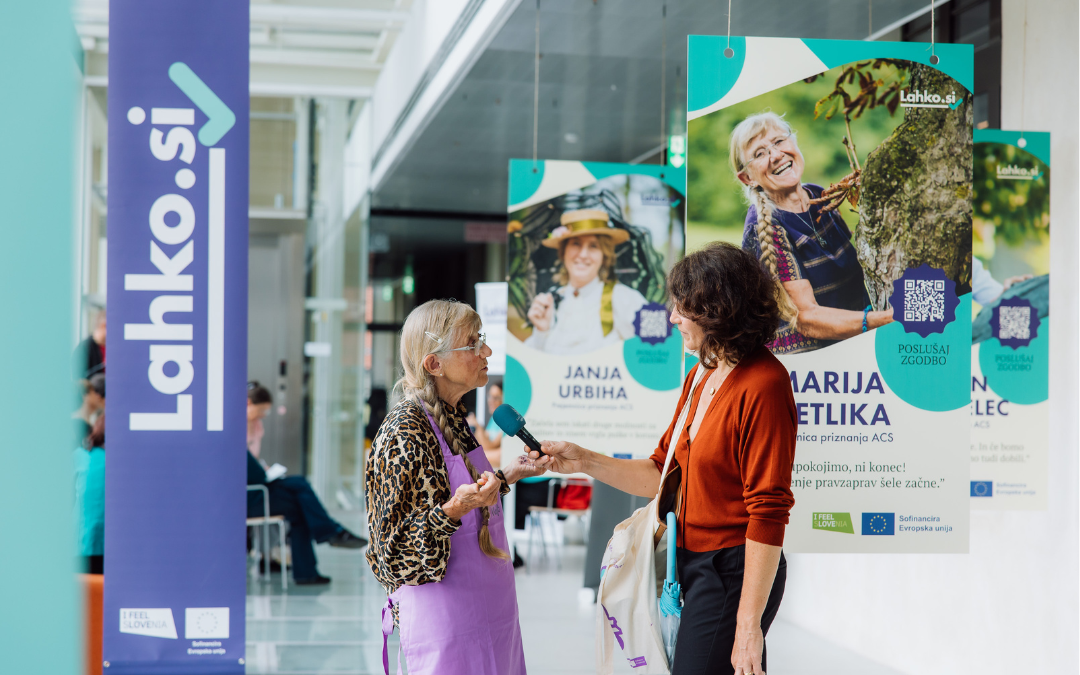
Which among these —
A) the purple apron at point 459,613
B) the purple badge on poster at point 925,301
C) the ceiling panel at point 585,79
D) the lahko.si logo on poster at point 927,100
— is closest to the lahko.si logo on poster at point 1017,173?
the ceiling panel at point 585,79

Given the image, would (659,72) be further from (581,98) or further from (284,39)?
(284,39)

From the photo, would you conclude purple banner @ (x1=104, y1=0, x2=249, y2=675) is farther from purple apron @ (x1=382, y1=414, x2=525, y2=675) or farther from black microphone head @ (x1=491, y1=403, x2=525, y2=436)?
black microphone head @ (x1=491, y1=403, x2=525, y2=436)

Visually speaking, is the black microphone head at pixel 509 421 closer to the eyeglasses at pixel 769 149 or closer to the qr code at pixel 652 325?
the eyeglasses at pixel 769 149

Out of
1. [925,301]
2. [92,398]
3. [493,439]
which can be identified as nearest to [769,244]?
[925,301]

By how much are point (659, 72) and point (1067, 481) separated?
3.99 meters

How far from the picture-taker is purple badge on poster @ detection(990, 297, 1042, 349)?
3.95 m

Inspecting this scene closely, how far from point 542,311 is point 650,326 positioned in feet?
2.06

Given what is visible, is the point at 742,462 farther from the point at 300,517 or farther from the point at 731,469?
the point at 300,517

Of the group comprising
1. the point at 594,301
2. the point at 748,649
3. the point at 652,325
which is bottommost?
the point at 748,649

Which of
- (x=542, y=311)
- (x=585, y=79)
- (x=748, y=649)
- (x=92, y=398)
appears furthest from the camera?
(x=585, y=79)

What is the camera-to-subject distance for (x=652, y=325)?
210 inches

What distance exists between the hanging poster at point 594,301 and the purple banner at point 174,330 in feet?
6.83

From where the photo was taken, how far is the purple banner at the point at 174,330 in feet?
10.6

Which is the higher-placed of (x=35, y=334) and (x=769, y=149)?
(x=769, y=149)
